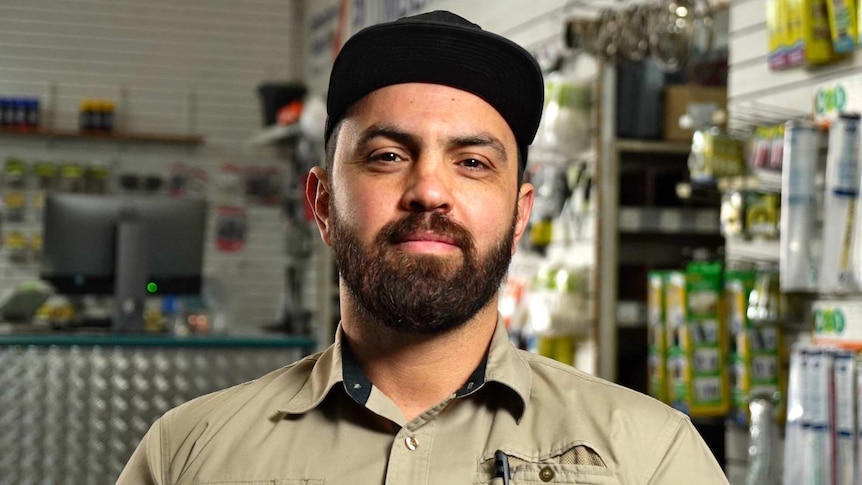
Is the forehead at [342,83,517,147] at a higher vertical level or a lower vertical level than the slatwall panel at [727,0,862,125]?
lower

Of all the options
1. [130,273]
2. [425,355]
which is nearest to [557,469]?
[425,355]

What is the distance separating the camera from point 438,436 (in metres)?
1.44

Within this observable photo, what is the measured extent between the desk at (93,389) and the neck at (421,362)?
286 cm

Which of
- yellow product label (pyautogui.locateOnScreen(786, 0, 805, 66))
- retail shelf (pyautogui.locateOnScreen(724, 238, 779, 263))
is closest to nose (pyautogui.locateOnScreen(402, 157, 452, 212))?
yellow product label (pyautogui.locateOnScreen(786, 0, 805, 66))

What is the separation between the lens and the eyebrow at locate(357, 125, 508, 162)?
4.83 ft

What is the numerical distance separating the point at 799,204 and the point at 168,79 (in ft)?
22.9

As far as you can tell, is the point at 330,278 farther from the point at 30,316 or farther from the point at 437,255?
the point at 437,255

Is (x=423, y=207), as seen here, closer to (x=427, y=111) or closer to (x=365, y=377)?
(x=427, y=111)

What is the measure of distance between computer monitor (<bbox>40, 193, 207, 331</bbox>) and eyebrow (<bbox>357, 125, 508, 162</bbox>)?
3.75 metres

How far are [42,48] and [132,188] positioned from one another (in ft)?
4.46

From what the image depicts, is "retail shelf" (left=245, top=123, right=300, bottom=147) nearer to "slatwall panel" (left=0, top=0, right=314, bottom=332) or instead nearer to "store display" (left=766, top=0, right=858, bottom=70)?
"slatwall panel" (left=0, top=0, right=314, bottom=332)

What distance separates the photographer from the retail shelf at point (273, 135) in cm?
854

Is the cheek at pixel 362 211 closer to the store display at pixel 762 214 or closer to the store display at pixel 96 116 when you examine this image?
the store display at pixel 762 214

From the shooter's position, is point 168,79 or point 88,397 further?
point 168,79
